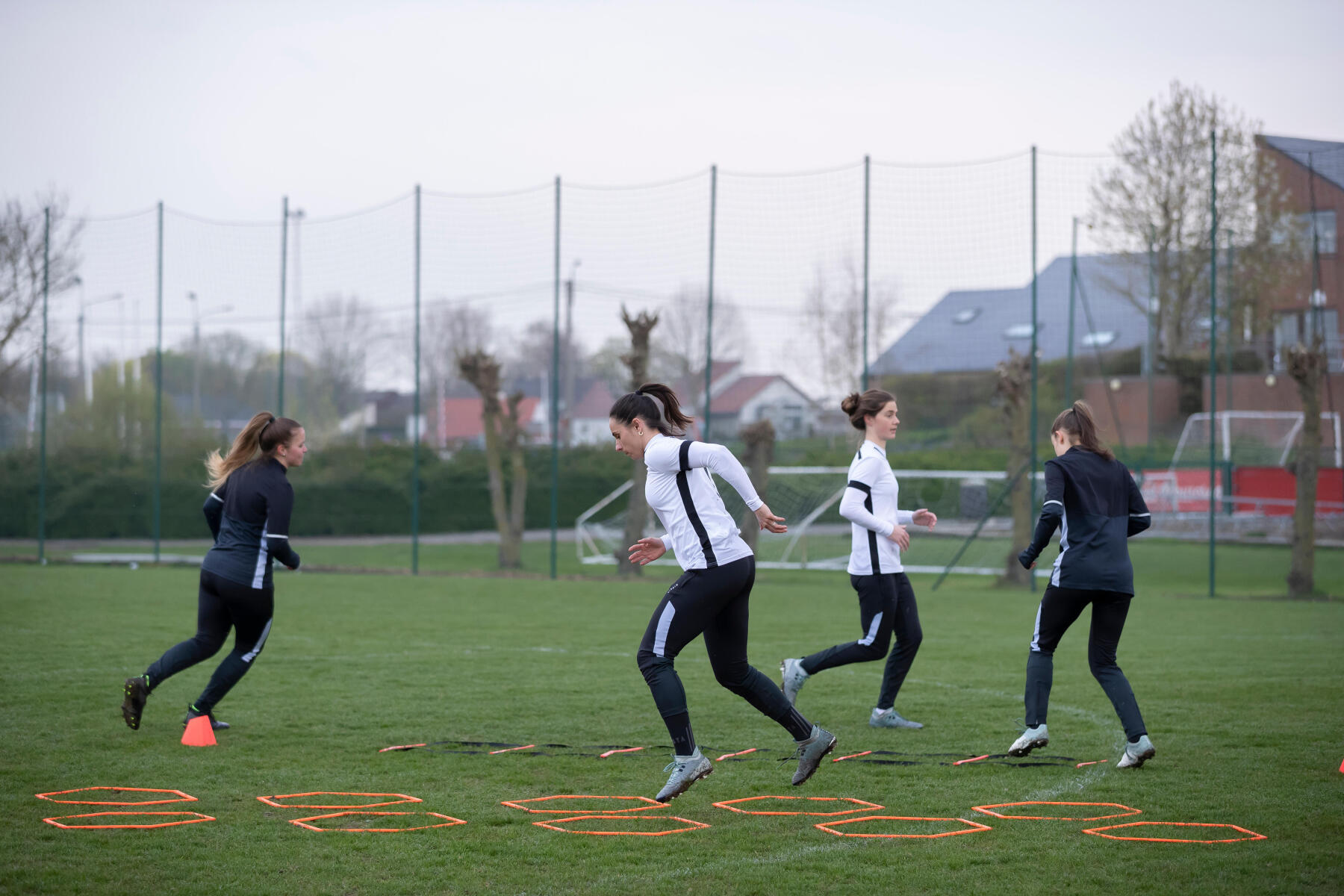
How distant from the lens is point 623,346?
81.9 ft

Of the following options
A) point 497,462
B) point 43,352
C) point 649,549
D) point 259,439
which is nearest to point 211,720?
point 259,439

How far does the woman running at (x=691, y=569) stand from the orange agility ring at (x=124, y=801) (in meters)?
2.21

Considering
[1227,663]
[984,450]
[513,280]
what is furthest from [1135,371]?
[1227,663]

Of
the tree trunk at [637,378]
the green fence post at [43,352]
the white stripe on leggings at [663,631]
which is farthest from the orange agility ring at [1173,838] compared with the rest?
the green fence post at [43,352]

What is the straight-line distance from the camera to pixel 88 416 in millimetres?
26250

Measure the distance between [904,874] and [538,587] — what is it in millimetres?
14193

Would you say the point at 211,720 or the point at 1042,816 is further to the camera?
the point at 211,720

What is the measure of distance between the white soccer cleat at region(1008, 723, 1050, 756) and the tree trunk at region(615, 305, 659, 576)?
540 inches

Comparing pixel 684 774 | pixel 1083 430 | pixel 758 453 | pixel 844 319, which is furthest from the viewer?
pixel 758 453

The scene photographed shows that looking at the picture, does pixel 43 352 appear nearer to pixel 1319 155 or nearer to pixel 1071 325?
pixel 1071 325

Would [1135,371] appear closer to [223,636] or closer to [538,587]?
[538,587]

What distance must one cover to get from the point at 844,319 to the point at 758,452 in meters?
2.73

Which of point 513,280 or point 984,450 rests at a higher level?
point 513,280

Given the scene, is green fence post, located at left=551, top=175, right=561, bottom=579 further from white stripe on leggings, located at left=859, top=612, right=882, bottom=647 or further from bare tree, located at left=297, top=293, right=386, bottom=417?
white stripe on leggings, located at left=859, top=612, right=882, bottom=647
